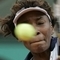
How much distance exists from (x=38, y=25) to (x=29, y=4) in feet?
0.42

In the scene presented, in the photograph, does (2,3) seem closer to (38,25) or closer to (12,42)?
(12,42)

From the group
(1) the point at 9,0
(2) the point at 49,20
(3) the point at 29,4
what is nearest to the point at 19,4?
(3) the point at 29,4

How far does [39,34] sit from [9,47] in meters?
0.75

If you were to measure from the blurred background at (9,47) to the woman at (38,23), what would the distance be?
1.66 feet

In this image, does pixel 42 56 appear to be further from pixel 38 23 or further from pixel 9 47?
pixel 9 47

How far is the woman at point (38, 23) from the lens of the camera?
726mm

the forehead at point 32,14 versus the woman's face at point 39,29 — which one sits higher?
the forehead at point 32,14

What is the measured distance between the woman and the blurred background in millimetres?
507

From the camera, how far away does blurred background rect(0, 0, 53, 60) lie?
1373mm

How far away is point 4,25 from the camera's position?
2.98 feet

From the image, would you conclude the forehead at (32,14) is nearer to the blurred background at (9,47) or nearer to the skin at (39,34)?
the skin at (39,34)

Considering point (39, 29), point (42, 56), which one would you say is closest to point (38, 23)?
point (39, 29)

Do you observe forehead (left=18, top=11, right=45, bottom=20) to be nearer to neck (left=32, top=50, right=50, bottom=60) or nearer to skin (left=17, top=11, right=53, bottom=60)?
skin (left=17, top=11, right=53, bottom=60)

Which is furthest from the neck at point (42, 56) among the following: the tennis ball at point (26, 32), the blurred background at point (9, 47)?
the blurred background at point (9, 47)
